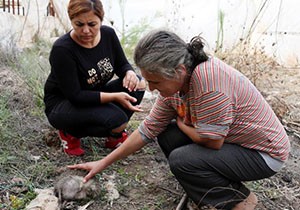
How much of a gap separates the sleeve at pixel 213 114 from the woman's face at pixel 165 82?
0.32ft

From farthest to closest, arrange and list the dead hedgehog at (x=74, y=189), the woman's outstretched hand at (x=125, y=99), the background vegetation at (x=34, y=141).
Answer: the woman's outstretched hand at (x=125, y=99) < the background vegetation at (x=34, y=141) < the dead hedgehog at (x=74, y=189)

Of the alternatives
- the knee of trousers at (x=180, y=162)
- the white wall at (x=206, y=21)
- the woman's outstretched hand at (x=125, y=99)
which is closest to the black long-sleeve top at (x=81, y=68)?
the woman's outstretched hand at (x=125, y=99)

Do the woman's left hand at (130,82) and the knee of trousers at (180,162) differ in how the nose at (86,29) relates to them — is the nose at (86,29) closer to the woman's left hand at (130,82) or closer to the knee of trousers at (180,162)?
the woman's left hand at (130,82)

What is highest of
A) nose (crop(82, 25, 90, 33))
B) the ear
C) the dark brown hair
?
the dark brown hair

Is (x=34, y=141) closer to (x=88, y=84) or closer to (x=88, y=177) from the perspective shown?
(x=88, y=84)

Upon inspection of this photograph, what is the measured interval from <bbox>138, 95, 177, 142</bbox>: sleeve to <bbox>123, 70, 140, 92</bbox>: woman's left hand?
1.45 ft

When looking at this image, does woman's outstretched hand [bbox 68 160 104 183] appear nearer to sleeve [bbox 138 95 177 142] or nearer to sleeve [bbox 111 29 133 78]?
sleeve [bbox 138 95 177 142]

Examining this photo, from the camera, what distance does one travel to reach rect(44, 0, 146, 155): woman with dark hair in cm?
224

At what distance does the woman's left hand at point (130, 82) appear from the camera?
8.16 ft

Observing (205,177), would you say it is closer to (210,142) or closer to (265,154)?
(210,142)

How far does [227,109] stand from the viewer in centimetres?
172

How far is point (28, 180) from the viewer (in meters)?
2.15

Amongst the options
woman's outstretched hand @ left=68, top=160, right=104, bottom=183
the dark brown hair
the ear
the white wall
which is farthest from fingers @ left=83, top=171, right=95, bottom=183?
the white wall

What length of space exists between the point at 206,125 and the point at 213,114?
7cm
